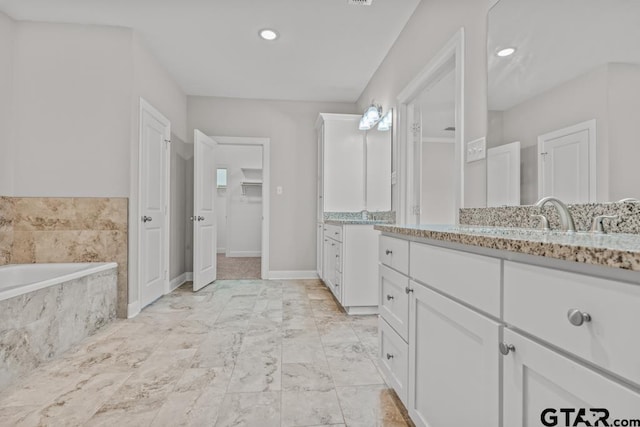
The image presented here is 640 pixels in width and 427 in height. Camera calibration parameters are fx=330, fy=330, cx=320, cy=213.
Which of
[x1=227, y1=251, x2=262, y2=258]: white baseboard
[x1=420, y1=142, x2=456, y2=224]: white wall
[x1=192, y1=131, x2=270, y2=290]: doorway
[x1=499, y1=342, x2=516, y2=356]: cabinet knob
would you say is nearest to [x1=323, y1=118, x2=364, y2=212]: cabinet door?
[x1=420, y1=142, x2=456, y2=224]: white wall

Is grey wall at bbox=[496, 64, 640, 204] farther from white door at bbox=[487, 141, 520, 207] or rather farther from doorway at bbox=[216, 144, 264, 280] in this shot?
doorway at bbox=[216, 144, 264, 280]

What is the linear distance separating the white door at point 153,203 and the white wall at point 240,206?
3426 mm

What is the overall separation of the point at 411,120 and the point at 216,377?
2471 millimetres

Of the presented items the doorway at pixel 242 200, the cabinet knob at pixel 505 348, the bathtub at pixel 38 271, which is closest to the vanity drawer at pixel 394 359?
the cabinet knob at pixel 505 348

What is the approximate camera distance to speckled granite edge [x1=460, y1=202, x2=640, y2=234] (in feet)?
3.40

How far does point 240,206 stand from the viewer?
732cm

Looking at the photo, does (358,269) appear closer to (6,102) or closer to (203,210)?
(203,210)

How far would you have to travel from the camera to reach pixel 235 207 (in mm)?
7309

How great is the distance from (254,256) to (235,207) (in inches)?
45.8

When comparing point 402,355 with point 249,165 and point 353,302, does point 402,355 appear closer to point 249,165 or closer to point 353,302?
point 353,302

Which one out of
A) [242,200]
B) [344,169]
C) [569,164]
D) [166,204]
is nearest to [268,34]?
[344,169]

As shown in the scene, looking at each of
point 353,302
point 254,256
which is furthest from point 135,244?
point 254,256

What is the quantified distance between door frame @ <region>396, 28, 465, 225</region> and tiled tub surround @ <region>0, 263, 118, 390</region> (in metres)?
2.56

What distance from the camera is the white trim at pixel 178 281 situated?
400 cm
